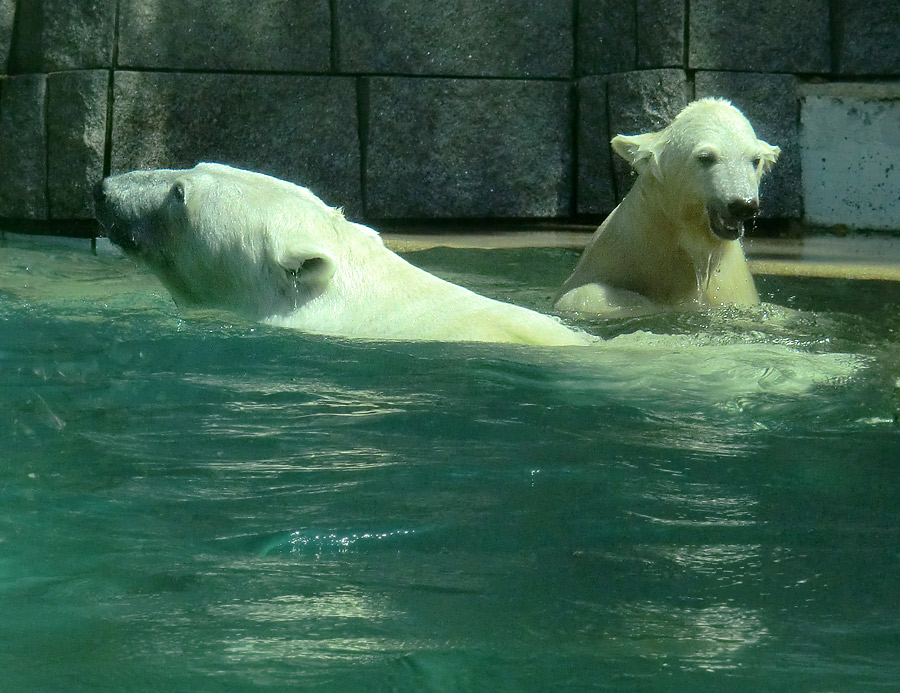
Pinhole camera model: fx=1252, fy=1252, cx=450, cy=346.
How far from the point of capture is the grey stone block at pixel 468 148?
8.00 meters

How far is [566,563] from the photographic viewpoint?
6.12ft

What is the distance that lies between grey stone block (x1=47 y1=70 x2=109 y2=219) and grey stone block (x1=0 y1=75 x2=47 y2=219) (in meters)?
0.07

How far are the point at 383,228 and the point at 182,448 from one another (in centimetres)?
568

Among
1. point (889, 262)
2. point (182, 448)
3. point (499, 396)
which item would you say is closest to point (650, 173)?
point (889, 262)

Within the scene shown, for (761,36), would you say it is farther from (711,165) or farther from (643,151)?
(711,165)

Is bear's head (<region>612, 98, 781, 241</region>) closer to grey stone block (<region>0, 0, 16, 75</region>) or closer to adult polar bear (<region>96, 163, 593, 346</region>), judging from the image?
adult polar bear (<region>96, 163, 593, 346</region>)

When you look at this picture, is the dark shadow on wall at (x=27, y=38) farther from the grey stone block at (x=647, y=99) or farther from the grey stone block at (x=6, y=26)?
the grey stone block at (x=647, y=99)

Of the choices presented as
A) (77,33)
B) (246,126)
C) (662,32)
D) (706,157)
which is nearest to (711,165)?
(706,157)

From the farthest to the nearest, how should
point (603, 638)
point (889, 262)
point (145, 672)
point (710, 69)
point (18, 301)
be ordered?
point (710, 69) < point (889, 262) < point (18, 301) < point (603, 638) < point (145, 672)

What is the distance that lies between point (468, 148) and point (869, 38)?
2614 millimetres

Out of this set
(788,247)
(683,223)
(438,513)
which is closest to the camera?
(438,513)

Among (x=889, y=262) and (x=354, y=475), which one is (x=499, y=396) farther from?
(x=889, y=262)

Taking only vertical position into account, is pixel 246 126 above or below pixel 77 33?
below

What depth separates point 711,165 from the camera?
4.89m
